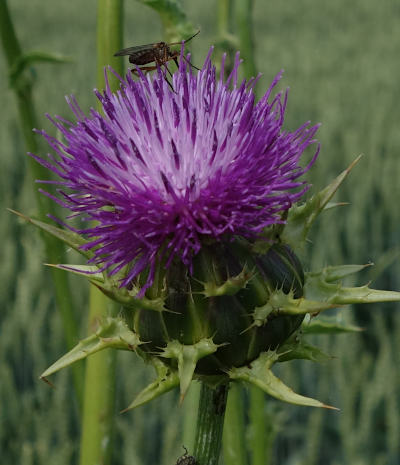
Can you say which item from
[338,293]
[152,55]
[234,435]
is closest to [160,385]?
[338,293]

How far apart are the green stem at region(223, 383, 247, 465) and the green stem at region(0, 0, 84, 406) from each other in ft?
1.07

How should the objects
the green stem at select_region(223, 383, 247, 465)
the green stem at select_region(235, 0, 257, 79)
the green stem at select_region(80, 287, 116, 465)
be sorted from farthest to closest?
the green stem at select_region(235, 0, 257, 79), the green stem at select_region(223, 383, 247, 465), the green stem at select_region(80, 287, 116, 465)

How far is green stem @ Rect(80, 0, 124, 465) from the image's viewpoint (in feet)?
4.13

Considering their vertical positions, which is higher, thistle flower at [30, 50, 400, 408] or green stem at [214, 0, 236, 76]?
green stem at [214, 0, 236, 76]

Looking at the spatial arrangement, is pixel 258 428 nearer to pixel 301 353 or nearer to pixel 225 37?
pixel 301 353

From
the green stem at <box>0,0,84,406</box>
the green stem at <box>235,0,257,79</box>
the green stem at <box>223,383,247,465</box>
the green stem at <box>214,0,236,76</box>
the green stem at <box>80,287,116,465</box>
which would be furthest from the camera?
the green stem at <box>214,0,236,76</box>

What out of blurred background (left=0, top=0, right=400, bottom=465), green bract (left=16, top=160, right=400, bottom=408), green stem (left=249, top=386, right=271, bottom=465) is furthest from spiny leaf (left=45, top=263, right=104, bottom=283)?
green stem (left=249, top=386, right=271, bottom=465)

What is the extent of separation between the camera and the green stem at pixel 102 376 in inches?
49.6

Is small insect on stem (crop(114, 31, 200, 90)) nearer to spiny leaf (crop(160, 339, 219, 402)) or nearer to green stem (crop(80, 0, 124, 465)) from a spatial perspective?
green stem (crop(80, 0, 124, 465))

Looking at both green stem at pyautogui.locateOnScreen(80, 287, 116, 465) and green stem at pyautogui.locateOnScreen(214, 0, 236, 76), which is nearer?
green stem at pyautogui.locateOnScreen(80, 287, 116, 465)

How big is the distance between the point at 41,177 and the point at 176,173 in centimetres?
57

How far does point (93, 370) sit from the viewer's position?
1273 mm

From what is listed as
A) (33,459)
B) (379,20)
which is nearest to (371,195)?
(33,459)

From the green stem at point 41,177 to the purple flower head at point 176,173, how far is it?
15.9 inches
